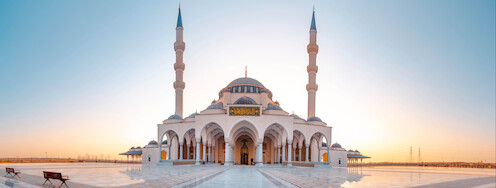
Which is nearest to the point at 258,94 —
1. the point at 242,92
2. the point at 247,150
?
the point at 242,92

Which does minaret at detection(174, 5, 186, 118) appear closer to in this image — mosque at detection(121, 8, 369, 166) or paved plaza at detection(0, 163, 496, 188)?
mosque at detection(121, 8, 369, 166)

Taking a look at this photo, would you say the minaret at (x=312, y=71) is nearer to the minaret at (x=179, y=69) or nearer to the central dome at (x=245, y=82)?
the central dome at (x=245, y=82)

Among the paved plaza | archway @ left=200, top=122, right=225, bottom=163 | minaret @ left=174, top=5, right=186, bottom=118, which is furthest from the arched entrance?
the paved plaza

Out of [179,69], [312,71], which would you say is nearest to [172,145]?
[179,69]

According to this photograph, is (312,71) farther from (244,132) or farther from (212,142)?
(212,142)

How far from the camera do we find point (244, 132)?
36375mm

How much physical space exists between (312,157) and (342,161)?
3422 millimetres

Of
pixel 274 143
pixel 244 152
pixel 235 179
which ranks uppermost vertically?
pixel 235 179

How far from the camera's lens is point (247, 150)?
1499 inches

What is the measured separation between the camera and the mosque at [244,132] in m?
28.4

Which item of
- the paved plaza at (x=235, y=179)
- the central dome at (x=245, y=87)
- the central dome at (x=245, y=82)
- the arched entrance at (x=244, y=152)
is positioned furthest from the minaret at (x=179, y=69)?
the paved plaza at (x=235, y=179)

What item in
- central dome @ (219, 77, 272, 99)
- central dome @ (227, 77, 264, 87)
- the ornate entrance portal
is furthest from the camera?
central dome @ (227, 77, 264, 87)

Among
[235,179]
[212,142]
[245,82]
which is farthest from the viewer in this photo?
[245,82]

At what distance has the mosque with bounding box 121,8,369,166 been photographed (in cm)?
2844
